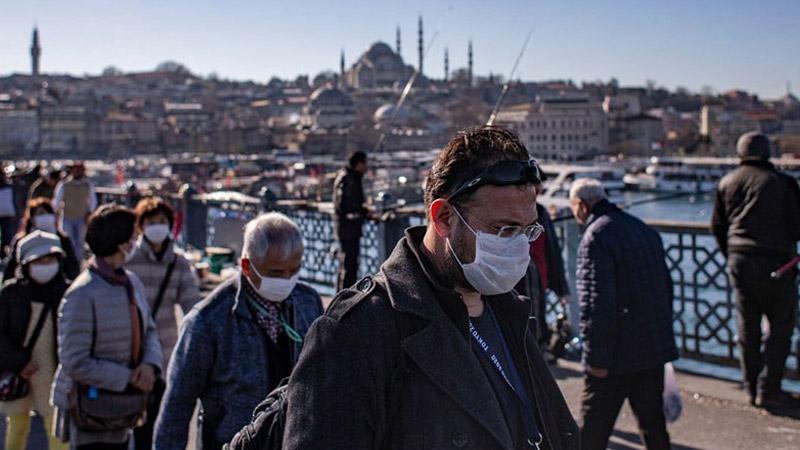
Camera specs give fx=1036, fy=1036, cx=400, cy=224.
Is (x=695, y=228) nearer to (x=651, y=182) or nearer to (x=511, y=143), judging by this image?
(x=511, y=143)

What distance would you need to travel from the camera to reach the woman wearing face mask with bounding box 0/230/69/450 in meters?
3.18

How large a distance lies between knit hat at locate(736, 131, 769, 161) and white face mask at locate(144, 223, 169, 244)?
2165 millimetres

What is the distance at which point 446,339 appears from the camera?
1407mm

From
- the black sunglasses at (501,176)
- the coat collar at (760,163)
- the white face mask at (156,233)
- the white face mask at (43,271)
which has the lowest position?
the white face mask at (43,271)

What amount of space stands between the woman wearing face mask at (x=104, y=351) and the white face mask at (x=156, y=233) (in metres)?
0.56

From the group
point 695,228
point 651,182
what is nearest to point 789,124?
point 651,182

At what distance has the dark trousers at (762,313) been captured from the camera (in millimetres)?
3885

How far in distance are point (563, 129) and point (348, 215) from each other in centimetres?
4577

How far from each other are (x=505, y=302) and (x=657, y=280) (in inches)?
64.4

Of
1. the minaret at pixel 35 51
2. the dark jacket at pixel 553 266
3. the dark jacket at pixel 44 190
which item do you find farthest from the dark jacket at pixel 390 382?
the minaret at pixel 35 51

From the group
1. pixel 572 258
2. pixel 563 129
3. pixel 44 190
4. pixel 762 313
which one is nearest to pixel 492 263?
pixel 762 313

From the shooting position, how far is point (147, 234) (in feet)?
11.6

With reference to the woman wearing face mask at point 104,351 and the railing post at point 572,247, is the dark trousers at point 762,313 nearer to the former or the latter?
the railing post at point 572,247

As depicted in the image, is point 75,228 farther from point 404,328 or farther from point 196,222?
point 404,328
